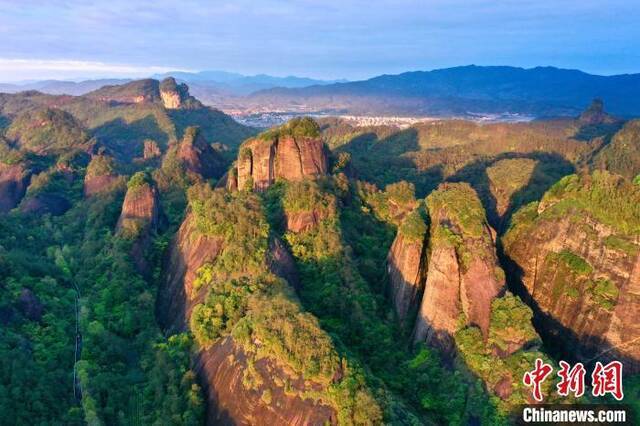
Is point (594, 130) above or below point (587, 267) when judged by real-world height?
above

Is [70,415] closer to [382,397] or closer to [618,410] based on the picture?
[382,397]

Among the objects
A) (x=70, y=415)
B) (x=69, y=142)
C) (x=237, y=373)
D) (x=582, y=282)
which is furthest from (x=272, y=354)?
(x=69, y=142)

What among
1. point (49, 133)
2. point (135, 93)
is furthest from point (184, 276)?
point (135, 93)

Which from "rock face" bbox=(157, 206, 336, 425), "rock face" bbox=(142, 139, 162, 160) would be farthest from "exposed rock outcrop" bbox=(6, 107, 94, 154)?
"rock face" bbox=(157, 206, 336, 425)

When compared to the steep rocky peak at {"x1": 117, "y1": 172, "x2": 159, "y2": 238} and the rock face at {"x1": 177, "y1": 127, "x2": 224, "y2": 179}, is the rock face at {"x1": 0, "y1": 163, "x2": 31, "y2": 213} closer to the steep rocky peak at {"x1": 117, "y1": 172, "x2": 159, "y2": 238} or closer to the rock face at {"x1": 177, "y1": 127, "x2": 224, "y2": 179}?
the rock face at {"x1": 177, "y1": 127, "x2": 224, "y2": 179}

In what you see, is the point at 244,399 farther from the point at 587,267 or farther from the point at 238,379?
the point at 587,267

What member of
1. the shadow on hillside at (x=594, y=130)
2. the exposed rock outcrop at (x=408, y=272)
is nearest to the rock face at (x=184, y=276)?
the exposed rock outcrop at (x=408, y=272)
